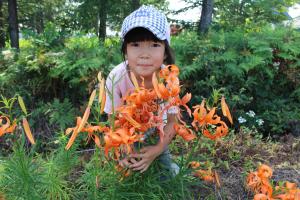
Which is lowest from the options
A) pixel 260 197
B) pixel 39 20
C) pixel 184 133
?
pixel 39 20

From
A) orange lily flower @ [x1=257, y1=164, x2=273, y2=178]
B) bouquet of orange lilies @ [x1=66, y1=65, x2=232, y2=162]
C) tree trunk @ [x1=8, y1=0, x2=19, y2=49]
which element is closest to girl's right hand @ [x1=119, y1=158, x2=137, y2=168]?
bouquet of orange lilies @ [x1=66, y1=65, x2=232, y2=162]

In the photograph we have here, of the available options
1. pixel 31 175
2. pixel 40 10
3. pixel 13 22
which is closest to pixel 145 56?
pixel 31 175

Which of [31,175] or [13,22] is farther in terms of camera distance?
[13,22]

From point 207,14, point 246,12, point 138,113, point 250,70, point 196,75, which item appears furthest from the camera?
point 246,12

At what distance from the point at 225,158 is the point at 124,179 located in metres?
1.96

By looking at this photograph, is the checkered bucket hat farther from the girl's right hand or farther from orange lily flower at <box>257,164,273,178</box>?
orange lily flower at <box>257,164,273,178</box>

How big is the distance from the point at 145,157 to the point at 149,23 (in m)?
0.83

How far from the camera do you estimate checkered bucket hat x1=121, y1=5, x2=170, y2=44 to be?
2.29m

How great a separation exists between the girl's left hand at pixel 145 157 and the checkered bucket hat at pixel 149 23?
70 centimetres

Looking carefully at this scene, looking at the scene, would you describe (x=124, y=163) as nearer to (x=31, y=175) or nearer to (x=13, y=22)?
(x=31, y=175)

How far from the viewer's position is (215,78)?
502 cm

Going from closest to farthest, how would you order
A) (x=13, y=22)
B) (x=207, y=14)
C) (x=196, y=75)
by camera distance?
(x=196, y=75) < (x=207, y=14) < (x=13, y=22)

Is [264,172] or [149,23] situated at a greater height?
[149,23]

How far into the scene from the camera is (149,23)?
229 centimetres
